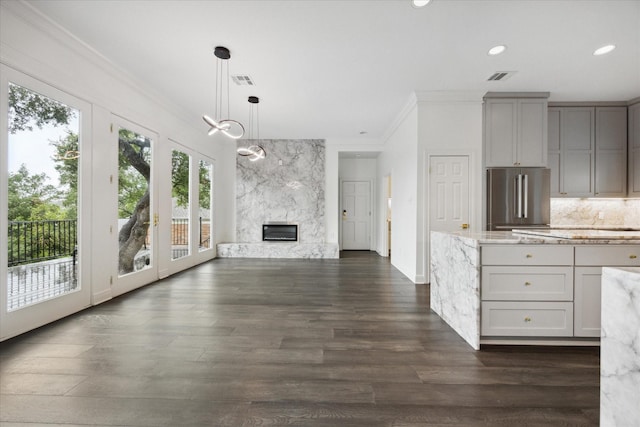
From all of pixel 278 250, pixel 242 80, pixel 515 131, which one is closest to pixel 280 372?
pixel 242 80

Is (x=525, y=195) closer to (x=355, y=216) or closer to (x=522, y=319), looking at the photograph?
(x=522, y=319)

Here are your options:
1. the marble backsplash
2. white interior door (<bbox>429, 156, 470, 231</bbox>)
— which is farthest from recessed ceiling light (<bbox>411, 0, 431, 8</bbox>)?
the marble backsplash

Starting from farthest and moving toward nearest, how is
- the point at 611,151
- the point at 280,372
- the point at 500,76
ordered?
the point at 611,151, the point at 500,76, the point at 280,372

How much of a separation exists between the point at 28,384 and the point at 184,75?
3613 mm

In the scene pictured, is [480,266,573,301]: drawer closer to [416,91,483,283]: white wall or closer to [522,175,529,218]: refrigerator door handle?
[416,91,483,283]: white wall

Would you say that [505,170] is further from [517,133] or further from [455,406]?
[455,406]

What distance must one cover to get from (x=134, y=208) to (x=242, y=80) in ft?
7.93

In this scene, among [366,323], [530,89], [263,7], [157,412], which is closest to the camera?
[157,412]

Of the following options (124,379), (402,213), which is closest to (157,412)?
(124,379)

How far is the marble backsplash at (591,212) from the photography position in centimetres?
479

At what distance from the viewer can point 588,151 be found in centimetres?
466

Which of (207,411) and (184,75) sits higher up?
(184,75)

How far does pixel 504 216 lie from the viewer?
4312mm

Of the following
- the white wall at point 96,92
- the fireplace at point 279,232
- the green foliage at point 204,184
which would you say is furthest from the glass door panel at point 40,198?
the fireplace at point 279,232
